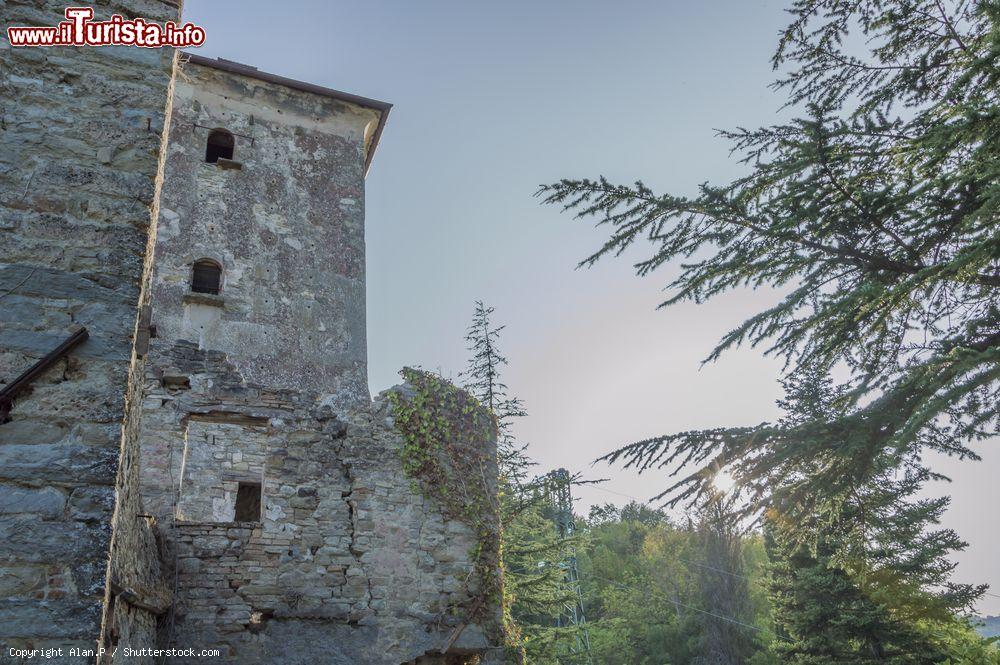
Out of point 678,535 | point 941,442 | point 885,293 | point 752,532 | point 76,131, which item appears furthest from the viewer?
point 678,535

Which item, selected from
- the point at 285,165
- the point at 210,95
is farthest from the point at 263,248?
the point at 210,95

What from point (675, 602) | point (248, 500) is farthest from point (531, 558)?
point (675, 602)

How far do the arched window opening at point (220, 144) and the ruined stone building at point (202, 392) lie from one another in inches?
1.4

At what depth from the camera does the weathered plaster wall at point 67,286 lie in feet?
9.19

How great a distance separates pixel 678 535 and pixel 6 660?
31.6 metres

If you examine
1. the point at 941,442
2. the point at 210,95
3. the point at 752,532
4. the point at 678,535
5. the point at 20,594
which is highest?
the point at 210,95

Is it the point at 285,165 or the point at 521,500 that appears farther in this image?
the point at 521,500

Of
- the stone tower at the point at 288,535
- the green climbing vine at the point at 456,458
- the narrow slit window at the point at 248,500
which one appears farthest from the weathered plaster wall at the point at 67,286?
the narrow slit window at the point at 248,500

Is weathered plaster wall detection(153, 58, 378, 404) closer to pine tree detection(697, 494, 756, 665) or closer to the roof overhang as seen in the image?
the roof overhang

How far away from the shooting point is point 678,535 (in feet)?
105

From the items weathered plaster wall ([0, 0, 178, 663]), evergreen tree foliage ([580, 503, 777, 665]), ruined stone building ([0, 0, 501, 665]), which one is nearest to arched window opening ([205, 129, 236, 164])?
ruined stone building ([0, 0, 501, 665])

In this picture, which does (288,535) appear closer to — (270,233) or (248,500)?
(248,500)

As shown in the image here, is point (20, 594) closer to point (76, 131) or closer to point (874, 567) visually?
point (76, 131)

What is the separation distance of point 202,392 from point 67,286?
4083 mm
